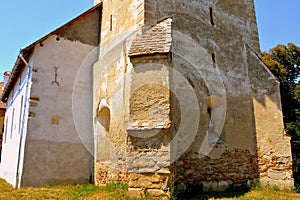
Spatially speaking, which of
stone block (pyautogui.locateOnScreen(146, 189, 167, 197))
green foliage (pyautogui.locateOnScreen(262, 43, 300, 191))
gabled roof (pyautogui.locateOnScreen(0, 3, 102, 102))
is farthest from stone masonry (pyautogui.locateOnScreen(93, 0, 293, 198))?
green foliage (pyautogui.locateOnScreen(262, 43, 300, 191))

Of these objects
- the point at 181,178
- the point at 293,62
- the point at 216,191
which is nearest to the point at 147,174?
the point at 181,178

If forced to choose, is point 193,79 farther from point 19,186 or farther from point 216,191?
point 19,186

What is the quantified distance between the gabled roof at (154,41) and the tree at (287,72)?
8231 millimetres

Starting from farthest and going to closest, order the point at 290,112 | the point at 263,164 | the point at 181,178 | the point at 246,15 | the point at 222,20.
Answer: the point at 290,112, the point at 246,15, the point at 222,20, the point at 263,164, the point at 181,178

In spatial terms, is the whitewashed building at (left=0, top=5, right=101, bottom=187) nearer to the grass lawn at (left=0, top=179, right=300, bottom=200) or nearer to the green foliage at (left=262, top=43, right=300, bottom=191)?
the grass lawn at (left=0, top=179, right=300, bottom=200)

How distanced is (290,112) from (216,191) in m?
6.78

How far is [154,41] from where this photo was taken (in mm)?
6984

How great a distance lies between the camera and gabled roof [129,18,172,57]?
668 centimetres

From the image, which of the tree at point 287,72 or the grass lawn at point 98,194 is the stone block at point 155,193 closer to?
the grass lawn at point 98,194

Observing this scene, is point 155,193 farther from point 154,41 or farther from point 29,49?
point 29,49

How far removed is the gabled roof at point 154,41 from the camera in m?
6.68

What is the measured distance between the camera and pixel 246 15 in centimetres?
1084

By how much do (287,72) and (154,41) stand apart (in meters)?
10.1

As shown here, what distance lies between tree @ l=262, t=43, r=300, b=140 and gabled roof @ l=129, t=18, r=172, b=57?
8.23 meters
